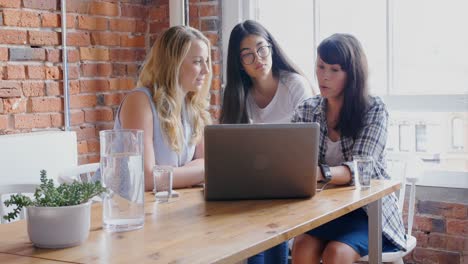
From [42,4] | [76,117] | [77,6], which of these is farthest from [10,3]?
[76,117]

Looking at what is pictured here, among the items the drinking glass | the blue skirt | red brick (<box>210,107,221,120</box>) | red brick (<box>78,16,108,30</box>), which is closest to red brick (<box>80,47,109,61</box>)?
red brick (<box>78,16,108,30</box>)

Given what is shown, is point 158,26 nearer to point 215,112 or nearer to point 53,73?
point 215,112

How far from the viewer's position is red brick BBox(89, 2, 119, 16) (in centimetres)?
342

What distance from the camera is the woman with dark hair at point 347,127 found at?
2318 mm

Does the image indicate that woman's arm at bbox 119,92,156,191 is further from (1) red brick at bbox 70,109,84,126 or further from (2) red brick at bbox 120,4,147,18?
(2) red brick at bbox 120,4,147,18

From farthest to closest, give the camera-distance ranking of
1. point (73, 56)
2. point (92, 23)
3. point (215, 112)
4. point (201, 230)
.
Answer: point (215, 112) < point (92, 23) < point (73, 56) < point (201, 230)

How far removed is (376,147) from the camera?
7.84 feet

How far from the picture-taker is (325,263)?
2225 millimetres

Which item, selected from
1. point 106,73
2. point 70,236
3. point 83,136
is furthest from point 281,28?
point 70,236

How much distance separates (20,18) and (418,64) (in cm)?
186

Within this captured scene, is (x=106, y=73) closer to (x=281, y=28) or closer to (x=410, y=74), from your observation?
(x=281, y=28)

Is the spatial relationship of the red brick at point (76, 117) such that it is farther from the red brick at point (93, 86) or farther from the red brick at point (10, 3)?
the red brick at point (10, 3)

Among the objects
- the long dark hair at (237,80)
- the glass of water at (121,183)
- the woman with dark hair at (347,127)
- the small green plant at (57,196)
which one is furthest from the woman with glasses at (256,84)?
the small green plant at (57,196)

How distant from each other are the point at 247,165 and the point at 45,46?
1.63 meters
